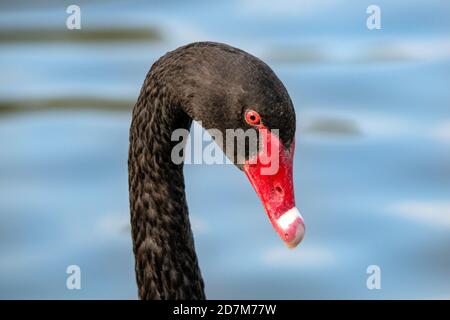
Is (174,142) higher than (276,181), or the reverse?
(174,142)

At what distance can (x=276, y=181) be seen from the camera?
328 cm

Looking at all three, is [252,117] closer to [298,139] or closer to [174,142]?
[174,142]

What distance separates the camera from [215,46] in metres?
3.19

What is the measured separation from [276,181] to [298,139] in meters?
2.52

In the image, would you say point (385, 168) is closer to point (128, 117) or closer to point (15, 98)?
point (128, 117)

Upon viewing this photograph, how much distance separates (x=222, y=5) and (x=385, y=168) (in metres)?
2.29

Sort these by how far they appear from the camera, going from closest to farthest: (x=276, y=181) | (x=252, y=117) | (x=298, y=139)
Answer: (x=252, y=117)
(x=276, y=181)
(x=298, y=139)

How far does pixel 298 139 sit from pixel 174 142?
2.48 meters

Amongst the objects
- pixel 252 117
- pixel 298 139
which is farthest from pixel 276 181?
pixel 298 139

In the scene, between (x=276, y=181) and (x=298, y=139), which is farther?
(x=298, y=139)

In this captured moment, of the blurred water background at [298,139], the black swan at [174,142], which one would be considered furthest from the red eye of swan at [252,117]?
the blurred water background at [298,139]

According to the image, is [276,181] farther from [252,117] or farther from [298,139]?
[298,139]

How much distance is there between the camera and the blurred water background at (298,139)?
4.87 metres

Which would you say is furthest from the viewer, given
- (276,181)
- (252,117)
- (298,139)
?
(298,139)
